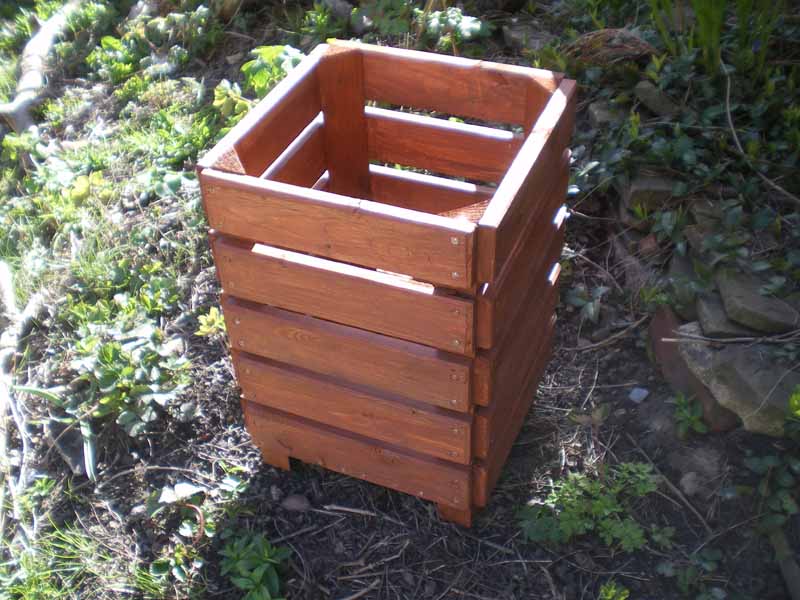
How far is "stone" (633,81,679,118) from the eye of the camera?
296 cm

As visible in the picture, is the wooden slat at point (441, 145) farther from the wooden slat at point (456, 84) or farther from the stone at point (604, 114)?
the stone at point (604, 114)

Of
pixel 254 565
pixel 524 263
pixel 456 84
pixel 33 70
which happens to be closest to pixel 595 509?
pixel 524 263

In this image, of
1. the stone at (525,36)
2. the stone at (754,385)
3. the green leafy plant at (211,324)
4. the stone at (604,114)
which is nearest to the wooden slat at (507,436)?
the stone at (754,385)

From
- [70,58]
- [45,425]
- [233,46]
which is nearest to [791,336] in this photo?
[45,425]

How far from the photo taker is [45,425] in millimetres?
2867

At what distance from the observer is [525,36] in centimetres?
357

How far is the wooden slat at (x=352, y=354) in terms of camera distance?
6.68 feet

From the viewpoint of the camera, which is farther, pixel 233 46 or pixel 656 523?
pixel 233 46

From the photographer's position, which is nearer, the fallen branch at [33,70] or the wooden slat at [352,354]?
the wooden slat at [352,354]

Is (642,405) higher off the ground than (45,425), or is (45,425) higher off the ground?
(642,405)

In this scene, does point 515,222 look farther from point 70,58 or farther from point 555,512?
point 70,58

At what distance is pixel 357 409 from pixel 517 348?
0.45 metres

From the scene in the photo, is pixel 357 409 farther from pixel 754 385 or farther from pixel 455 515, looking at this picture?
pixel 754 385

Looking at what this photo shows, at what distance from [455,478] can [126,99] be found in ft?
10.0
